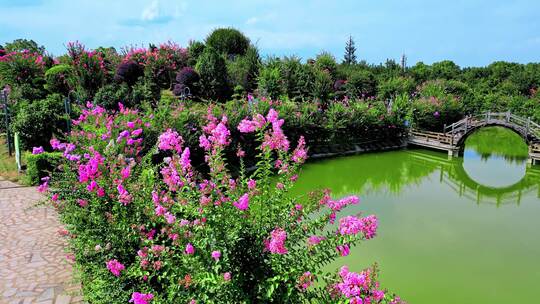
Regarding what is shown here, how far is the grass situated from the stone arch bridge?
570 inches

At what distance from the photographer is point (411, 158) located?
15438 millimetres

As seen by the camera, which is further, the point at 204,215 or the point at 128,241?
the point at 128,241

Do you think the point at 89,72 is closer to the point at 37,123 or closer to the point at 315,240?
the point at 37,123

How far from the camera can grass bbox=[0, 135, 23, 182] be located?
8.35 metres

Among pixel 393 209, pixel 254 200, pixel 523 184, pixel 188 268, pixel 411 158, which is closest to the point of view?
pixel 188 268

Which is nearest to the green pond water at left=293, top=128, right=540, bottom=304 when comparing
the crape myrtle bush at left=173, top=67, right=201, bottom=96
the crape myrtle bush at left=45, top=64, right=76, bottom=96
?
the crape myrtle bush at left=173, top=67, right=201, bottom=96

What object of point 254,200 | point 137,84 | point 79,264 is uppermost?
point 137,84

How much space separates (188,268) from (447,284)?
4.32 meters

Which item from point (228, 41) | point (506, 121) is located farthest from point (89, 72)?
point (506, 121)

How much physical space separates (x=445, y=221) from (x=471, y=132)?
8.91 metres

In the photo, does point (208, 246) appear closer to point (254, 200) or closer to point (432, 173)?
point (254, 200)

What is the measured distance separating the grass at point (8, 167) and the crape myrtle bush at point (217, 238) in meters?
6.10

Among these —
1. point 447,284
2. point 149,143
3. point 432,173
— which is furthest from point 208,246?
point 432,173

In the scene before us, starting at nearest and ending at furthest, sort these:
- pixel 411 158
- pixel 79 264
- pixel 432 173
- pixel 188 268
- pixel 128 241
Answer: pixel 188 268 < pixel 128 241 < pixel 79 264 < pixel 432 173 < pixel 411 158
